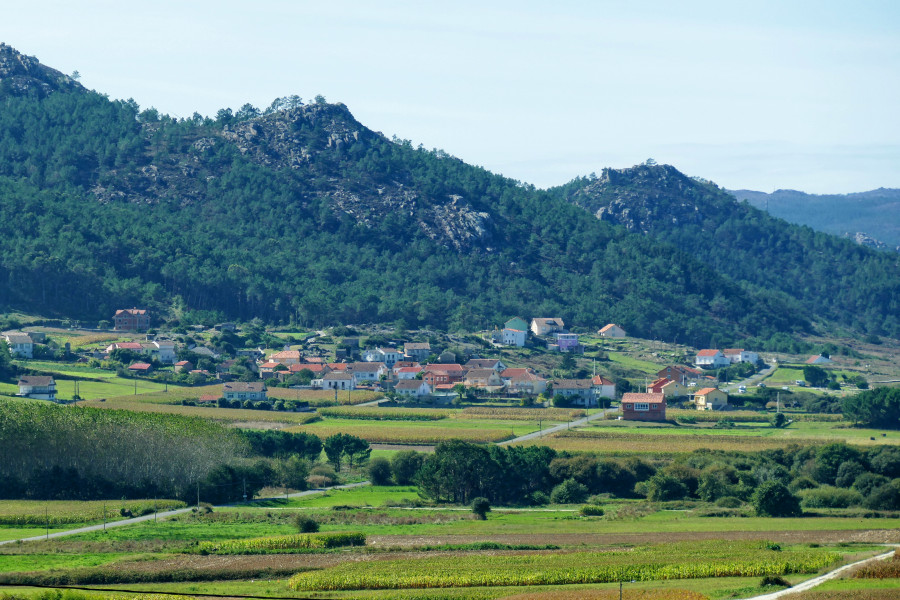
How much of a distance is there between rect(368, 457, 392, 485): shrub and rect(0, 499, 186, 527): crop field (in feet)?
40.9

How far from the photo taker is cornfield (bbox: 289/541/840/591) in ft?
139

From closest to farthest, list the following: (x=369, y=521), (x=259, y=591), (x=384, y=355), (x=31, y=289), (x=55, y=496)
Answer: (x=259, y=591) → (x=369, y=521) → (x=55, y=496) → (x=384, y=355) → (x=31, y=289)

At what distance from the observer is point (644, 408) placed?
315ft

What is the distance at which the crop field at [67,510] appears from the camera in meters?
54.3

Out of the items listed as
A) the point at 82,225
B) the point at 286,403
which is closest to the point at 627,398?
the point at 286,403

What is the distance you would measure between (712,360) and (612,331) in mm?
21193

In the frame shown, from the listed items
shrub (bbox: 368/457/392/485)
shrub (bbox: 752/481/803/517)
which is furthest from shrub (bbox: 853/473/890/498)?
shrub (bbox: 368/457/392/485)

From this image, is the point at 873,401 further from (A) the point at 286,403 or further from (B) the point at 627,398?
(A) the point at 286,403

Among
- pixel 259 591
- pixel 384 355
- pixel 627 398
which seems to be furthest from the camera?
pixel 384 355

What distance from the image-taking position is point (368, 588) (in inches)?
1652

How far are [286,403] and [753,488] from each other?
152ft

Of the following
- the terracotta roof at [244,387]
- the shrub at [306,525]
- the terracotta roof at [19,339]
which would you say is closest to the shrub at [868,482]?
the shrub at [306,525]

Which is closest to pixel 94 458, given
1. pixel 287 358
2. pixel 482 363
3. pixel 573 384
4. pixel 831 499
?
pixel 831 499

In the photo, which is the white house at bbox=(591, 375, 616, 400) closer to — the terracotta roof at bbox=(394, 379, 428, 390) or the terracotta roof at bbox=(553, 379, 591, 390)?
the terracotta roof at bbox=(553, 379, 591, 390)
